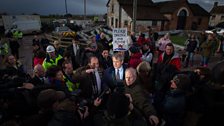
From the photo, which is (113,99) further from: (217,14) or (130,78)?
(217,14)

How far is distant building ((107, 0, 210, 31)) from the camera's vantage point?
34.0m

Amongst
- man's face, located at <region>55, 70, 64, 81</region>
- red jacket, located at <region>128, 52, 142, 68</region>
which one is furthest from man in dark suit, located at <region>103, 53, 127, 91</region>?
red jacket, located at <region>128, 52, 142, 68</region>

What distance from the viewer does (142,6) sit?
37344mm

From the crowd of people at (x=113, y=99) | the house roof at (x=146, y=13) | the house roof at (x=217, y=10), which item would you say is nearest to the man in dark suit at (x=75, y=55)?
the crowd of people at (x=113, y=99)

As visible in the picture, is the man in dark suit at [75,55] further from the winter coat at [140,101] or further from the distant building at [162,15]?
the distant building at [162,15]

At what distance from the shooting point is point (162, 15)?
36.1 meters

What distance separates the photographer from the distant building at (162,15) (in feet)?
111

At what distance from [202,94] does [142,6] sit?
3708 cm

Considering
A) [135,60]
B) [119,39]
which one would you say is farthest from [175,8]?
[135,60]

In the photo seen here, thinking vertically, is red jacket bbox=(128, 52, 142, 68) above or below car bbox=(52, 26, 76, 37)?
below

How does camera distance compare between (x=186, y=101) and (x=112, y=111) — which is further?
(x=186, y=101)

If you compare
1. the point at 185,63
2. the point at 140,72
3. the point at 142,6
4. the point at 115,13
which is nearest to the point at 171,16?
the point at 142,6

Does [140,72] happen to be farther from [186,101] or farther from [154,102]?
[186,101]

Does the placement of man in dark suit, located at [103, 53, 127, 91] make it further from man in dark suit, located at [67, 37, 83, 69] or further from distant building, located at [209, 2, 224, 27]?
distant building, located at [209, 2, 224, 27]
